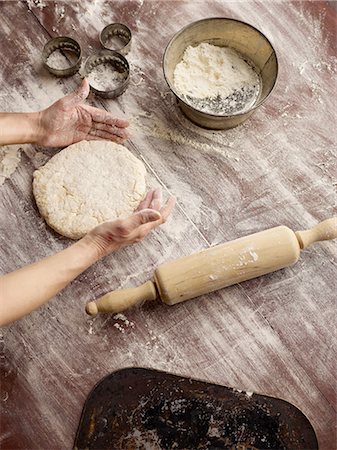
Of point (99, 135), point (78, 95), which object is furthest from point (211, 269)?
point (78, 95)

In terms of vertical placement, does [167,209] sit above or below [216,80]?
below

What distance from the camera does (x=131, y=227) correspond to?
1.68 metres

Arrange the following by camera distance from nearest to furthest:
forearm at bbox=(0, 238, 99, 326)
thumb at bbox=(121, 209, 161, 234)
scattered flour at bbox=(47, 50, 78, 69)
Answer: forearm at bbox=(0, 238, 99, 326)
thumb at bbox=(121, 209, 161, 234)
scattered flour at bbox=(47, 50, 78, 69)

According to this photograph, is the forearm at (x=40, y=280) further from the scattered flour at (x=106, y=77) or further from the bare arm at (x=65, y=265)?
the scattered flour at (x=106, y=77)

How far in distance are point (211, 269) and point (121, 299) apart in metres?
0.30

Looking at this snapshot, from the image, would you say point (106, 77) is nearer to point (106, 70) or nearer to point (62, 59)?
point (106, 70)

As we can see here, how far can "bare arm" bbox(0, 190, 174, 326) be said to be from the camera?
157 centimetres

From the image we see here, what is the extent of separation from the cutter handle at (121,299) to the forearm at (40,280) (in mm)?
114

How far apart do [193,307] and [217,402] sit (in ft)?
1.02

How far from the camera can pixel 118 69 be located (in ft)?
7.07

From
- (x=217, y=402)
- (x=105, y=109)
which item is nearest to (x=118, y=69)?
(x=105, y=109)

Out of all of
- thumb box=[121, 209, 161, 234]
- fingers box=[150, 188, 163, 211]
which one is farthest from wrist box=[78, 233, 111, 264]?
fingers box=[150, 188, 163, 211]

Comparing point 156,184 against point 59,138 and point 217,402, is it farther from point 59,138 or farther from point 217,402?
point 217,402

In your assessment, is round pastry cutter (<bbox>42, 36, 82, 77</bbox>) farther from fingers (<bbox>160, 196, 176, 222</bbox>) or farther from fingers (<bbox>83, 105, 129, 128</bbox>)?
fingers (<bbox>160, 196, 176, 222</bbox>)
